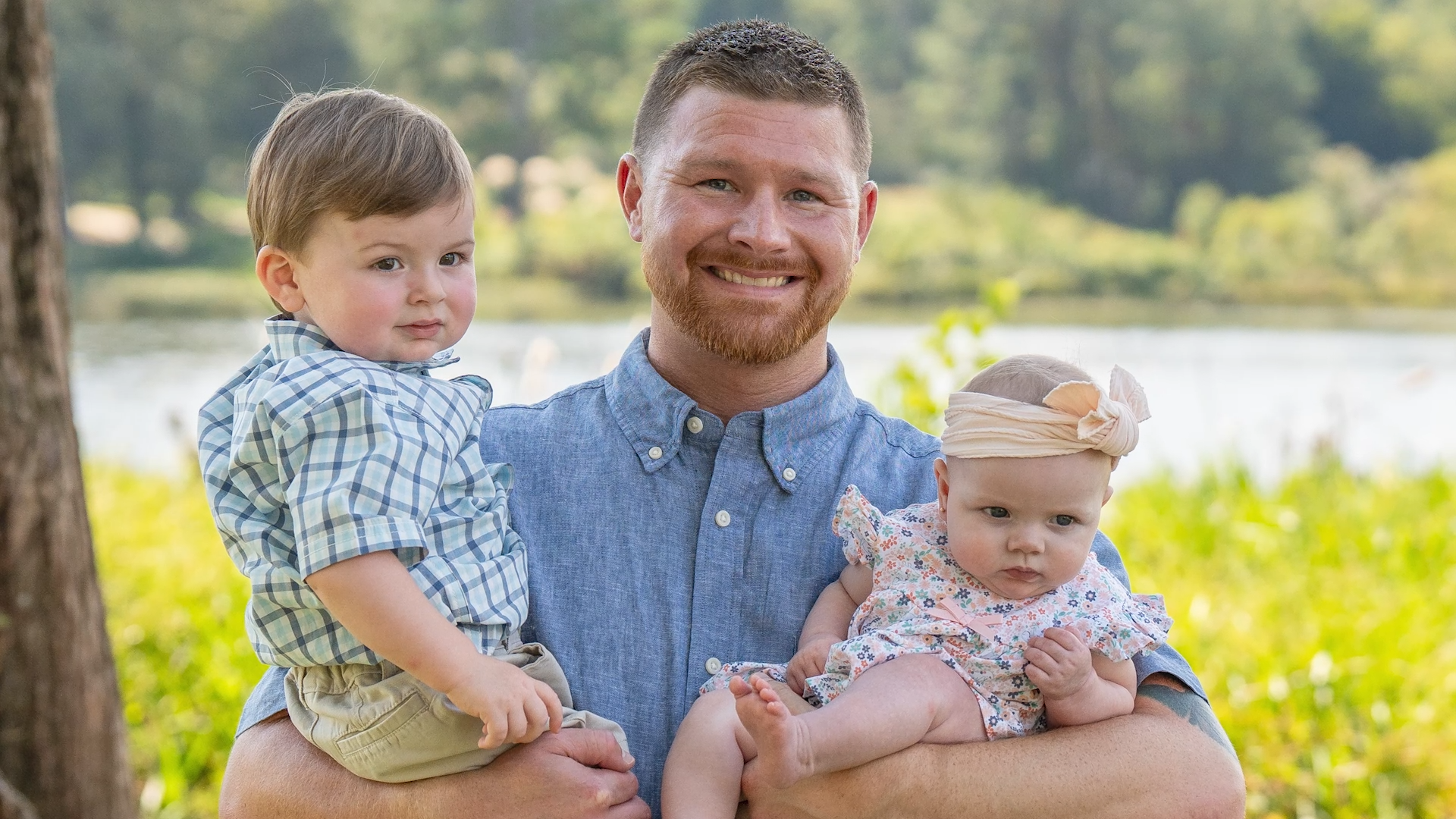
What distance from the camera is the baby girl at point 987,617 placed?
182 cm

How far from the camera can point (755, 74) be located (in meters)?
2.22

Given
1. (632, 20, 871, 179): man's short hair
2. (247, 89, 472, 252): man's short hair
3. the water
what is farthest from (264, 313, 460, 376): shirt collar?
the water

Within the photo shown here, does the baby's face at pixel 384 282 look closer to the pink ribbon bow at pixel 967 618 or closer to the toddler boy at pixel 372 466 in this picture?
the toddler boy at pixel 372 466

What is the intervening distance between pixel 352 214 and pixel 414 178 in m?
0.09

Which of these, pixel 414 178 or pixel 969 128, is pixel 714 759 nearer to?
pixel 414 178

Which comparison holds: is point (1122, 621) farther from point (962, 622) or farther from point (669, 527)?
point (669, 527)

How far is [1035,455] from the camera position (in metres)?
1.87

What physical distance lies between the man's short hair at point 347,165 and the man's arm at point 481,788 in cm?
76

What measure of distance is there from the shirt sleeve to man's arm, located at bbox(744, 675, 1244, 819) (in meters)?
0.60

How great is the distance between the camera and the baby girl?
1.82 meters

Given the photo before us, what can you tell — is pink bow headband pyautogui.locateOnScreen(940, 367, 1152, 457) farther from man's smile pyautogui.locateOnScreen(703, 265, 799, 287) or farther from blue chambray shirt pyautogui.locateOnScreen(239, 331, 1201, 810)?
man's smile pyautogui.locateOnScreen(703, 265, 799, 287)

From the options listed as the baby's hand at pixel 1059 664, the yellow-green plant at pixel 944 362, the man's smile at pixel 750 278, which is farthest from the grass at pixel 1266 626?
the man's smile at pixel 750 278

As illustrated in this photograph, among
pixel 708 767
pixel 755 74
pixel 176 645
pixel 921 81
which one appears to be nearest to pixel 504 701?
pixel 708 767

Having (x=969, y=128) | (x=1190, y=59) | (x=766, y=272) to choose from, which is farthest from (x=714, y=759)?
(x=1190, y=59)
